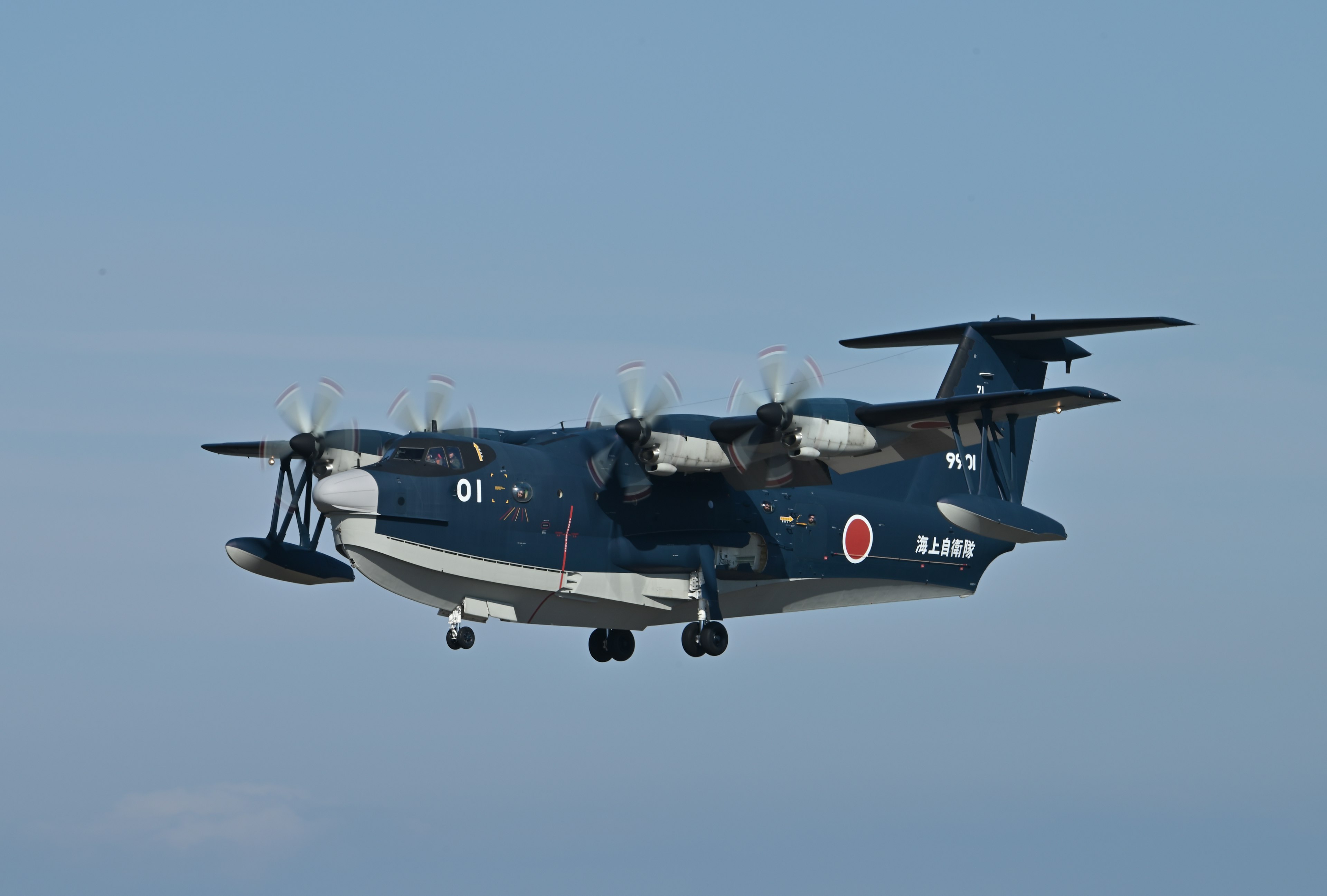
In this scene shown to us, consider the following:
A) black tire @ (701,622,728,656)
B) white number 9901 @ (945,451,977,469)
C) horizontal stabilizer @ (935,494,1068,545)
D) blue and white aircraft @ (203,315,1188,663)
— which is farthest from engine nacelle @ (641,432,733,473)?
white number 9901 @ (945,451,977,469)

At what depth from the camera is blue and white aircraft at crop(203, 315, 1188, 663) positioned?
28.0m

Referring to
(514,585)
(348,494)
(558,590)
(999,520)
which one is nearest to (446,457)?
(348,494)

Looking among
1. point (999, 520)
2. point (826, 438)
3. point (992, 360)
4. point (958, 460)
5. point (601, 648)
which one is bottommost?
point (601, 648)

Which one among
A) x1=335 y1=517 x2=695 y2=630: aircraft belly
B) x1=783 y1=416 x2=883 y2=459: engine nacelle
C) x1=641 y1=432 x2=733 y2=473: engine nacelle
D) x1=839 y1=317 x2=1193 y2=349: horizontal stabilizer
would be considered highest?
x1=839 y1=317 x2=1193 y2=349: horizontal stabilizer

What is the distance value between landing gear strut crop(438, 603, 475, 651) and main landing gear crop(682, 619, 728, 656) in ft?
12.4

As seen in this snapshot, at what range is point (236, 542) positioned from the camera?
29828 mm

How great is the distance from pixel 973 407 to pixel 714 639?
5.97 meters

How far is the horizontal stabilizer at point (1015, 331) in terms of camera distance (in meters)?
30.8

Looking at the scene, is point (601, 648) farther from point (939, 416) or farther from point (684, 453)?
point (939, 416)

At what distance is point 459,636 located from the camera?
1129 inches

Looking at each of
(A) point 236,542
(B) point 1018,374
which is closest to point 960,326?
(B) point 1018,374

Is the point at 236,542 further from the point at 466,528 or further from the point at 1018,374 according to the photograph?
the point at 1018,374

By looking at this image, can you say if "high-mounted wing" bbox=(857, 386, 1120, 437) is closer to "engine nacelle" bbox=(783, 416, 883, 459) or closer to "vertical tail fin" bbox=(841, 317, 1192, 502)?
"engine nacelle" bbox=(783, 416, 883, 459)

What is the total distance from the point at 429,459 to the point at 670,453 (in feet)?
12.9
